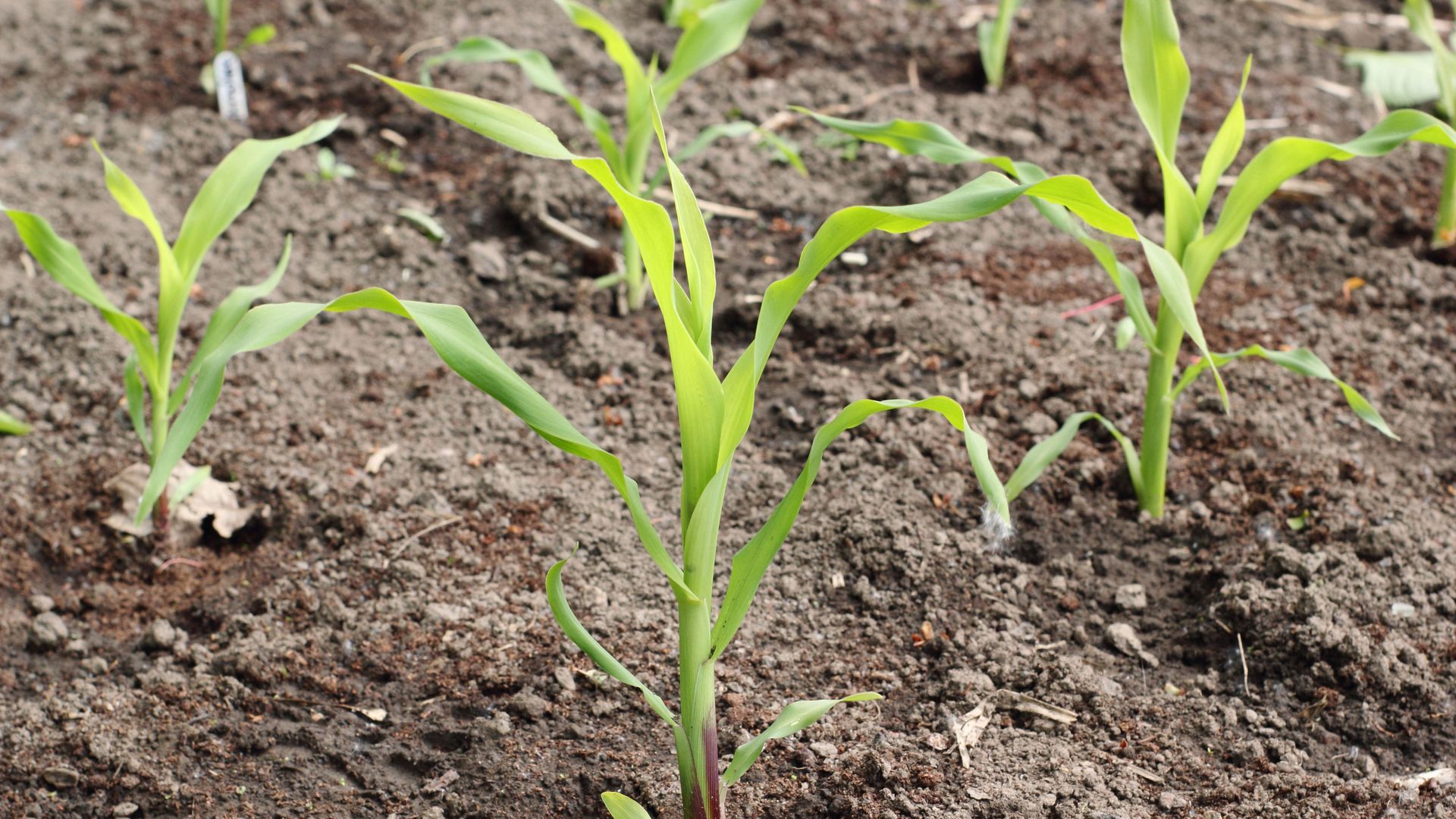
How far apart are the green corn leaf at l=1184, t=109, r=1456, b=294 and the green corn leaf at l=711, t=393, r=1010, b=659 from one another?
702 mm

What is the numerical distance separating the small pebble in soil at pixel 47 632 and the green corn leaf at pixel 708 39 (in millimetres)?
1559

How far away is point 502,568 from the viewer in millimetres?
2191

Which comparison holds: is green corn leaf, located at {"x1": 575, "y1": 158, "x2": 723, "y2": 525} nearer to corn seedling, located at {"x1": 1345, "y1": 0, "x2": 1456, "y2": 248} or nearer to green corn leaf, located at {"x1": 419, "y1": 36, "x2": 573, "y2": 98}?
green corn leaf, located at {"x1": 419, "y1": 36, "x2": 573, "y2": 98}

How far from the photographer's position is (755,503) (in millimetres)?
2334

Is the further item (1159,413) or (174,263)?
(1159,413)

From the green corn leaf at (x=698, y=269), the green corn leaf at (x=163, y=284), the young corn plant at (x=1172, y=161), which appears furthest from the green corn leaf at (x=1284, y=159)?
the green corn leaf at (x=163, y=284)

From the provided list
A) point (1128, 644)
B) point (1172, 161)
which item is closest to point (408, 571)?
point (1128, 644)

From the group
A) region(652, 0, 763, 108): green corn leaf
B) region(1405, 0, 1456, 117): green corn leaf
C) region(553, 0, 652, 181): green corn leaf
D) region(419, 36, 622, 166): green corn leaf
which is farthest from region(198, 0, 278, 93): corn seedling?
region(1405, 0, 1456, 117): green corn leaf

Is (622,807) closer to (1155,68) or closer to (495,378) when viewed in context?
(495,378)

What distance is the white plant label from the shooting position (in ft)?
10.5

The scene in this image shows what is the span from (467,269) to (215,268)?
609 millimetres

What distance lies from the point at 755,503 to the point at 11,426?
1.52 m

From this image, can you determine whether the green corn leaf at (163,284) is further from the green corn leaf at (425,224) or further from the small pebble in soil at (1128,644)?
the small pebble in soil at (1128,644)

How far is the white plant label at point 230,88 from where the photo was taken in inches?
125
